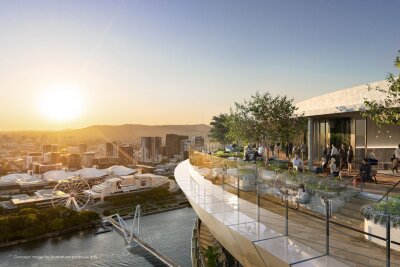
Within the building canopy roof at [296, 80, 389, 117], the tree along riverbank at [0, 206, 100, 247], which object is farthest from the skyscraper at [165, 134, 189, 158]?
the building canopy roof at [296, 80, 389, 117]

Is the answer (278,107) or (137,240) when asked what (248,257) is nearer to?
(278,107)

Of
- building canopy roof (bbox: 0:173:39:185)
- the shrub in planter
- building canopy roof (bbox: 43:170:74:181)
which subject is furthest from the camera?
building canopy roof (bbox: 0:173:39:185)

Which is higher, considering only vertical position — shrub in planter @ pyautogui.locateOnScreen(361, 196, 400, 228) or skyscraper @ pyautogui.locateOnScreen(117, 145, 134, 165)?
shrub in planter @ pyautogui.locateOnScreen(361, 196, 400, 228)

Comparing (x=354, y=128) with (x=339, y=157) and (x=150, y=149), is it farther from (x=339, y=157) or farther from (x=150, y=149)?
(x=150, y=149)

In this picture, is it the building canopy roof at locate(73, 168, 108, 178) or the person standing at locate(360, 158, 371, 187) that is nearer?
the person standing at locate(360, 158, 371, 187)

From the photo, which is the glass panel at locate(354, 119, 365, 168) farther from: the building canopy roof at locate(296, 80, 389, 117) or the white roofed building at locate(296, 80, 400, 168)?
the building canopy roof at locate(296, 80, 389, 117)

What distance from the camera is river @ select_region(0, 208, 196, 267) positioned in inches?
1108

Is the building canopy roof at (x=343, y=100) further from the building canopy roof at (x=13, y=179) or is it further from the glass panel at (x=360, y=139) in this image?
the building canopy roof at (x=13, y=179)

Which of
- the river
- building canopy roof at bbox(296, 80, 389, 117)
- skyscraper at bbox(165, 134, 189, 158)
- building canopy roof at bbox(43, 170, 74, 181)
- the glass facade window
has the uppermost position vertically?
building canopy roof at bbox(296, 80, 389, 117)

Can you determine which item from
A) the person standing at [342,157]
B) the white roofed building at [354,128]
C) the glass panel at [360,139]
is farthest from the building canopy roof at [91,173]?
the person standing at [342,157]

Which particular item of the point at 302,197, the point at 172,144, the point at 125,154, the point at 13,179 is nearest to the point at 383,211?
the point at 302,197

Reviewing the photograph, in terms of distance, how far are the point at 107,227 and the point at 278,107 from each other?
2928 centimetres

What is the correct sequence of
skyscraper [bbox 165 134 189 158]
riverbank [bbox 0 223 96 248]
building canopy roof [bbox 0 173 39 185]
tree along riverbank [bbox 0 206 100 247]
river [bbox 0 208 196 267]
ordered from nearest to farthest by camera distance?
1. river [bbox 0 208 196 267]
2. riverbank [bbox 0 223 96 248]
3. tree along riverbank [bbox 0 206 100 247]
4. building canopy roof [bbox 0 173 39 185]
5. skyscraper [bbox 165 134 189 158]

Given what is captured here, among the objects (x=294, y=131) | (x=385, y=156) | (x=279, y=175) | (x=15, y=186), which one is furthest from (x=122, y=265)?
(x=15, y=186)
